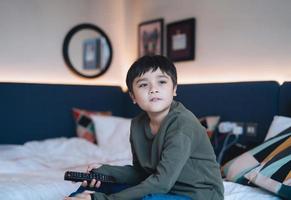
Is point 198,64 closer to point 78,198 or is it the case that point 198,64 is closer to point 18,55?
point 18,55

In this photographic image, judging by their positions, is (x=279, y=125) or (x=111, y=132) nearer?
(x=279, y=125)

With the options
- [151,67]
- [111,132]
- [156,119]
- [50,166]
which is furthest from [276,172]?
[111,132]

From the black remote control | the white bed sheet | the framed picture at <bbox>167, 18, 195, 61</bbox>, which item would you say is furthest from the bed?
the black remote control

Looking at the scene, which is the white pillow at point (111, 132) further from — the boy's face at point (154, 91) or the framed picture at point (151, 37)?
the boy's face at point (154, 91)

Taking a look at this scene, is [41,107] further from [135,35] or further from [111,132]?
[135,35]

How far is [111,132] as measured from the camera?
2.70 metres

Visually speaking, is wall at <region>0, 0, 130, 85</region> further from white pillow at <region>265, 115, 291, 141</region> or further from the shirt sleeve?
the shirt sleeve

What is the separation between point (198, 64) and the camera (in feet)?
9.16

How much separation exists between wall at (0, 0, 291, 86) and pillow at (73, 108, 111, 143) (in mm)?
392

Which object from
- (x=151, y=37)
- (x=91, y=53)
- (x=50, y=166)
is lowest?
(x=50, y=166)

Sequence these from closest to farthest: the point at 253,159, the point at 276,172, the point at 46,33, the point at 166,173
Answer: the point at 166,173 < the point at 276,172 < the point at 253,159 < the point at 46,33

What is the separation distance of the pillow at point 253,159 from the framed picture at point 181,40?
50.0 inches

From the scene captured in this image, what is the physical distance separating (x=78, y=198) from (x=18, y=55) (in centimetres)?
209

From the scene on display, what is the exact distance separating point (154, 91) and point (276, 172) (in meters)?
0.74
